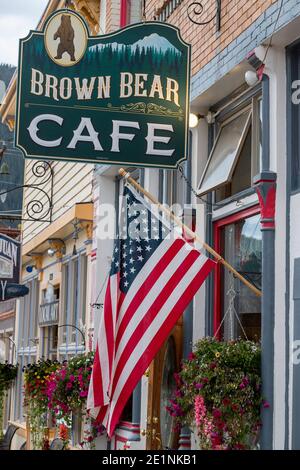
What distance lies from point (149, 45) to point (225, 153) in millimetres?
1438

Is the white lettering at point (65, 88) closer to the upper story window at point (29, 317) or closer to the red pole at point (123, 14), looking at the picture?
the red pole at point (123, 14)

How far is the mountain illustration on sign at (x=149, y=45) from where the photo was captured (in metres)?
8.89

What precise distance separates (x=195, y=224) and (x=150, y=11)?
3.55 metres

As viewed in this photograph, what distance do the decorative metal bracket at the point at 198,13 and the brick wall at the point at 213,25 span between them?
5 cm

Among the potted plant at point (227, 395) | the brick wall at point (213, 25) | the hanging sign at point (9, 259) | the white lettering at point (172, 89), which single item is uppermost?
the brick wall at point (213, 25)

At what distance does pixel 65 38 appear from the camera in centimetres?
873

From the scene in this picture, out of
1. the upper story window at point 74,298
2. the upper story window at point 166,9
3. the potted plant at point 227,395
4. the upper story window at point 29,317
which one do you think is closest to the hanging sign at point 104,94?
the upper story window at point 166,9

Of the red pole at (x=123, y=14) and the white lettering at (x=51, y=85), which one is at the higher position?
the red pole at (x=123, y=14)

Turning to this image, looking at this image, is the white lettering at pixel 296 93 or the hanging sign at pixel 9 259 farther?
the hanging sign at pixel 9 259

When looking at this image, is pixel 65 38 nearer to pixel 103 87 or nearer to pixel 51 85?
pixel 51 85

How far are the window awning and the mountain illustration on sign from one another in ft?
3.33

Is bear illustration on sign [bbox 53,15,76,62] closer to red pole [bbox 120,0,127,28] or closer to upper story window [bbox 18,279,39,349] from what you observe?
red pole [bbox 120,0,127,28]

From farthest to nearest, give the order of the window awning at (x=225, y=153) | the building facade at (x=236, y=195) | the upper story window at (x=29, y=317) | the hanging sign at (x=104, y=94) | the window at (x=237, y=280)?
the upper story window at (x=29, y=317) < the window awning at (x=225, y=153) < the window at (x=237, y=280) < the hanging sign at (x=104, y=94) < the building facade at (x=236, y=195)

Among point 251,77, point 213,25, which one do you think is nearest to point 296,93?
point 251,77
